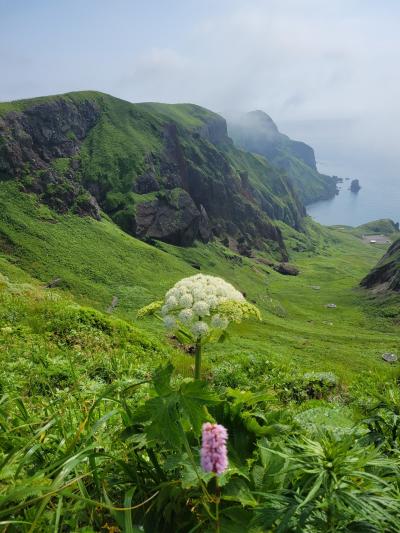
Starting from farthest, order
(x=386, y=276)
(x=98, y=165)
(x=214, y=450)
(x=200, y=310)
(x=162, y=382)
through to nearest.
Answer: (x=98, y=165) < (x=386, y=276) < (x=200, y=310) < (x=162, y=382) < (x=214, y=450)

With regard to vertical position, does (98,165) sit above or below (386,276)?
above

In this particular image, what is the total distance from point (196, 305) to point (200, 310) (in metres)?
0.11

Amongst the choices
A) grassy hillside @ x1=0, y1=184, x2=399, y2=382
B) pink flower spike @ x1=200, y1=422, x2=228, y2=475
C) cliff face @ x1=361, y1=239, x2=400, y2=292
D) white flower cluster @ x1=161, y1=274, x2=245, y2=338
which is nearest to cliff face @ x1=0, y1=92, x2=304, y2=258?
grassy hillside @ x1=0, y1=184, x2=399, y2=382

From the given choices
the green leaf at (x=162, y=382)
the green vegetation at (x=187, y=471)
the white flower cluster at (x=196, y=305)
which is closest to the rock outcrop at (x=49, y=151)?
the white flower cluster at (x=196, y=305)

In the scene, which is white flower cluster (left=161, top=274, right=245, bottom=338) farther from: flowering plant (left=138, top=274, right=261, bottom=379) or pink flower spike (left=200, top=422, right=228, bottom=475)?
pink flower spike (left=200, top=422, right=228, bottom=475)

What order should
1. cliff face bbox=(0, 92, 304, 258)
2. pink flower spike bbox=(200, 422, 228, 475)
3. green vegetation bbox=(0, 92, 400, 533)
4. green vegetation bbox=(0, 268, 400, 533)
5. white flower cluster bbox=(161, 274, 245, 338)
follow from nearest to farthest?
pink flower spike bbox=(200, 422, 228, 475)
green vegetation bbox=(0, 268, 400, 533)
green vegetation bbox=(0, 92, 400, 533)
white flower cluster bbox=(161, 274, 245, 338)
cliff face bbox=(0, 92, 304, 258)

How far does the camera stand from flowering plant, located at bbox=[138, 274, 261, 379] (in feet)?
21.3

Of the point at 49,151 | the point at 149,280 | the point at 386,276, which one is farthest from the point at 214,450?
the point at 386,276

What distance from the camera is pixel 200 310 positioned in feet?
21.4

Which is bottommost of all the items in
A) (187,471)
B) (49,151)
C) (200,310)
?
(187,471)

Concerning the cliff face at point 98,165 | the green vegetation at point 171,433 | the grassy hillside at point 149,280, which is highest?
the cliff face at point 98,165

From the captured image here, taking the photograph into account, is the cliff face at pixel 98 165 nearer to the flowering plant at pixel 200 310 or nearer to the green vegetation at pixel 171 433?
the green vegetation at pixel 171 433

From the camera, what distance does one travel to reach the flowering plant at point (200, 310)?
649 centimetres

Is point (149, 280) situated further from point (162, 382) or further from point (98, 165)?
point (162, 382)
